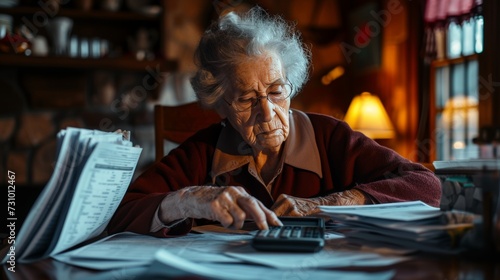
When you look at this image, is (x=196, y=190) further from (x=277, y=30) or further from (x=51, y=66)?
(x=51, y=66)

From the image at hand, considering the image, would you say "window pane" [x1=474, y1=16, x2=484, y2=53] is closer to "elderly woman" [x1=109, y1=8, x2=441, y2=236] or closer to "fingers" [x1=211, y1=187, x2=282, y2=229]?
"elderly woman" [x1=109, y1=8, x2=441, y2=236]

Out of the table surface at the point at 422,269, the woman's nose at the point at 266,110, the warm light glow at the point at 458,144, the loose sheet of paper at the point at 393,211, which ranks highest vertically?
the woman's nose at the point at 266,110

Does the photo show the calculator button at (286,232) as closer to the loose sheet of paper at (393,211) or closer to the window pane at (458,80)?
the loose sheet of paper at (393,211)

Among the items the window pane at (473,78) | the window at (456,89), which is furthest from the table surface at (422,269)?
the window pane at (473,78)

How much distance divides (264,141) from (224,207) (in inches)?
18.9

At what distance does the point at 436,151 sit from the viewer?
10.8 feet

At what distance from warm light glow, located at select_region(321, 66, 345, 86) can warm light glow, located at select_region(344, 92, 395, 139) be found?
0.87m

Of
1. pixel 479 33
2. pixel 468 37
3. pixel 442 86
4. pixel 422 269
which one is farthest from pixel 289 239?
pixel 442 86

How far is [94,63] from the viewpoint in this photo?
12.2ft

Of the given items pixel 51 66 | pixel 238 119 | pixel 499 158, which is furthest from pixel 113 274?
pixel 51 66

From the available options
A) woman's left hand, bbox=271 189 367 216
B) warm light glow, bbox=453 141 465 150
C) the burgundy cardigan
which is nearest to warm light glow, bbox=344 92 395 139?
warm light glow, bbox=453 141 465 150

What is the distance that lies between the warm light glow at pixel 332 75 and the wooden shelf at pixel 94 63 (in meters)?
1.21

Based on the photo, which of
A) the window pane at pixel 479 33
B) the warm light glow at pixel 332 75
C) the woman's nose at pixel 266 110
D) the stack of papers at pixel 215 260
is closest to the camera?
the stack of papers at pixel 215 260

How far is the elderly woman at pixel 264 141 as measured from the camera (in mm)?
1289
